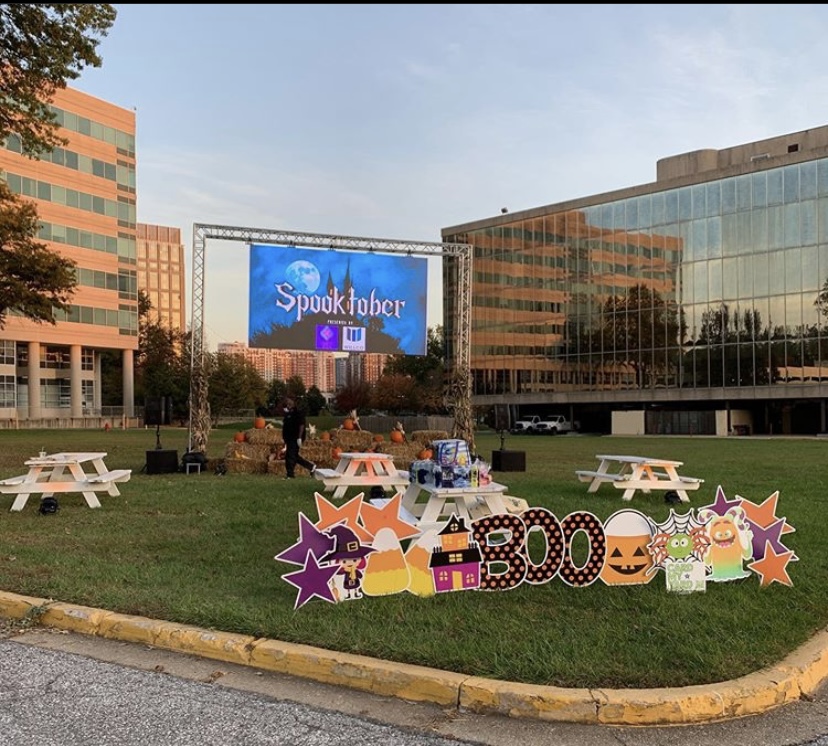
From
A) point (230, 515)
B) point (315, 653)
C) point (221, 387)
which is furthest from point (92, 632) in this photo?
point (221, 387)

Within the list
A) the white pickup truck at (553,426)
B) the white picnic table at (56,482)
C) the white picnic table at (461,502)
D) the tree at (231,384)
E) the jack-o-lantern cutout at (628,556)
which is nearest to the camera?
the jack-o-lantern cutout at (628,556)

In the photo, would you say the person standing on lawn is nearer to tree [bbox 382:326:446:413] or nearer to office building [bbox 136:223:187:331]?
tree [bbox 382:326:446:413]

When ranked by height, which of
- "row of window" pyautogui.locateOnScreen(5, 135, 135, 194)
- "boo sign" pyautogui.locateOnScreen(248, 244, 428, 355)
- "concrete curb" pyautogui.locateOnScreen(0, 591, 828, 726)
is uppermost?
"row of window" pyautogui.locateOnScreen(5, 135, 135, 194)

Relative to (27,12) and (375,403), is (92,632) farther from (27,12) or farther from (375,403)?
(375,403)

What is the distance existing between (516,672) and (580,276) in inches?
2160

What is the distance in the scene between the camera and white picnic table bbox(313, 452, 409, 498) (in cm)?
1114

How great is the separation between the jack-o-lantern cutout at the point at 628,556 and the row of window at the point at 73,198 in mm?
61774

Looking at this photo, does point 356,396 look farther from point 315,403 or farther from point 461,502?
point 461,502

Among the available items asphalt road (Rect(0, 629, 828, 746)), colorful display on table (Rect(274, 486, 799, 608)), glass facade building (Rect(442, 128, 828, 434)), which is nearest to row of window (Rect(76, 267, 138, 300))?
glass facade building (Rect(442, 128, 828, 434))

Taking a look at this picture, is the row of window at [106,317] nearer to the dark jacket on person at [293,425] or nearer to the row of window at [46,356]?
the row of window at [46,356]

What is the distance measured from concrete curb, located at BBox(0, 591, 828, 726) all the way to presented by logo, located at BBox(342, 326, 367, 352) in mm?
12482

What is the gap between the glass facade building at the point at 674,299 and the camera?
45469mm

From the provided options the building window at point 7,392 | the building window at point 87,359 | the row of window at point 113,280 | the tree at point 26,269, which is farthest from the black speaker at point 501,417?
the building window at point 87,359

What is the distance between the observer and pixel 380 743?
11.5 feet
